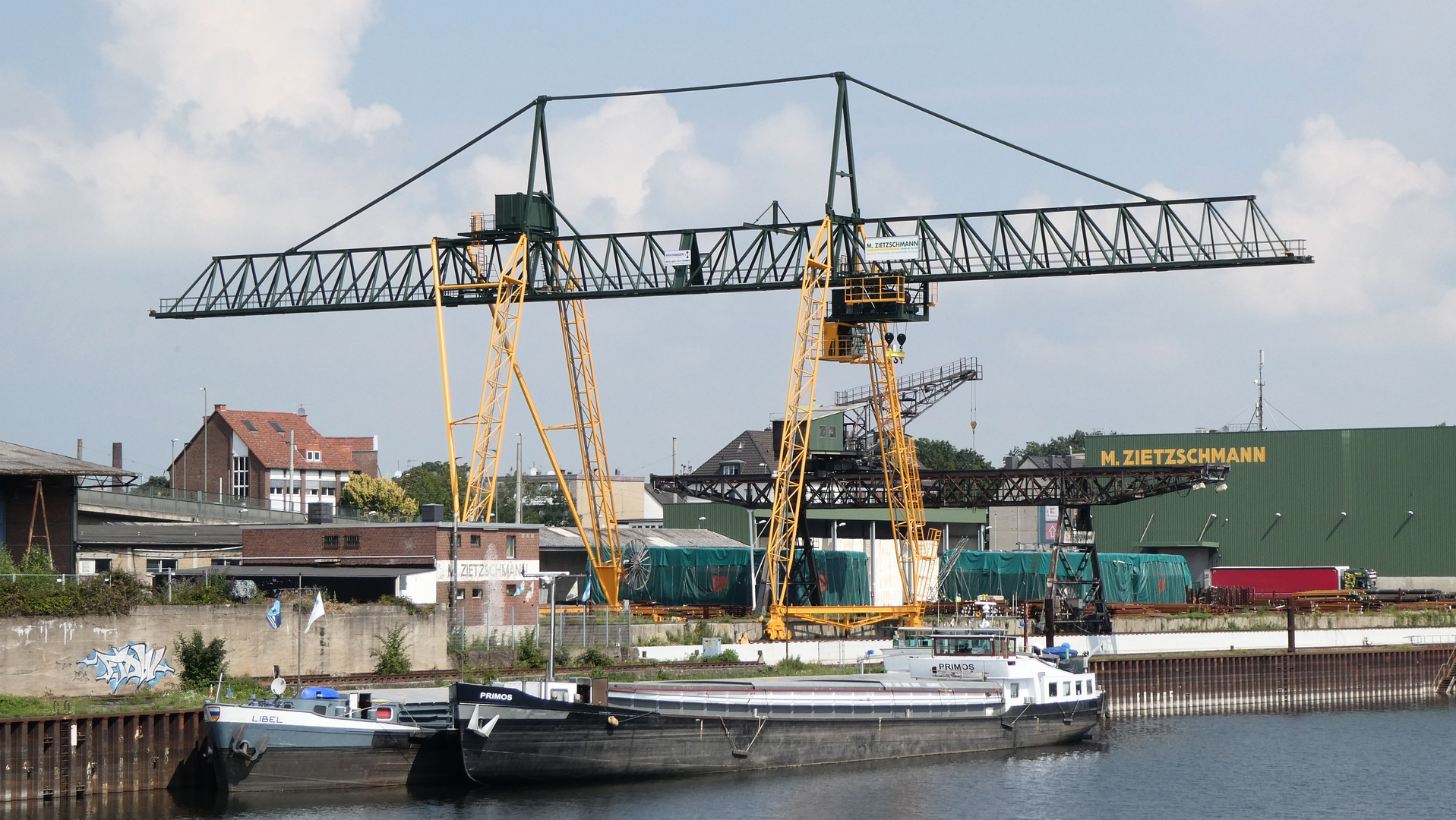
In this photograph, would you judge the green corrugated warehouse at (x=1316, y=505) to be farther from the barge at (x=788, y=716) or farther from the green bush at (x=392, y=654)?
the green bush at (x=392, y=654)

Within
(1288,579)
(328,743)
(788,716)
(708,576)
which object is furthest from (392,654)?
(1288,579)

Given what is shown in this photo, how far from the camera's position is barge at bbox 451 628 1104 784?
44.3 meters

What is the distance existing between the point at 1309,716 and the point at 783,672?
23077 mm

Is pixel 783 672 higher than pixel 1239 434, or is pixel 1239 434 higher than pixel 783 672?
pixel 1239 434

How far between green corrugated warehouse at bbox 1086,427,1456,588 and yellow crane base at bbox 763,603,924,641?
38.0 m

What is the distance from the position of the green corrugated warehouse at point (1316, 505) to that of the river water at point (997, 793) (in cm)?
4858

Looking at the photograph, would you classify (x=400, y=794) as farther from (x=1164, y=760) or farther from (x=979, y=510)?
(x=979, y=510)

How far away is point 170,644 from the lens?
48969 mm

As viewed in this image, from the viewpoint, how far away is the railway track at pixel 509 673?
5025cm

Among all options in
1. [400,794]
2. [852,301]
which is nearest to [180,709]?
[400,794]

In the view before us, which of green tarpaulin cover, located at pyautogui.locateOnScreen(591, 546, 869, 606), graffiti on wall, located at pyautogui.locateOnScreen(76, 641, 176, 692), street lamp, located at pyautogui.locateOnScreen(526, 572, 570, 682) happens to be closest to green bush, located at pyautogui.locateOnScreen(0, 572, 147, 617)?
graffiti on wall, located at pyautogui.locateOnScreen(76, 641, 176, 692)

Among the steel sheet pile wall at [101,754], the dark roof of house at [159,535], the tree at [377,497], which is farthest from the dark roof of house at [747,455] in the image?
the steel sheet pile wall at [101,754]

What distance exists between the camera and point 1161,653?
239ft

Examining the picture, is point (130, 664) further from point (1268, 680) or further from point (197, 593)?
point (1268, 680)
